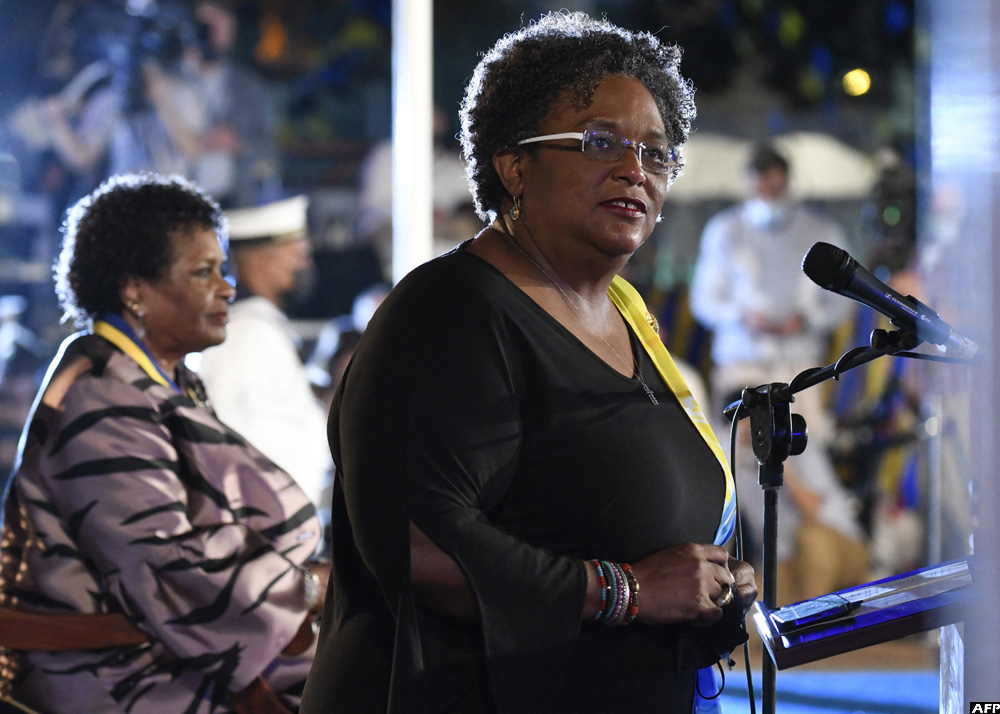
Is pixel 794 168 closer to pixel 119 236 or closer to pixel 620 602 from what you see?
pixel 119 236

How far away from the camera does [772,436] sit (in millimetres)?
1673

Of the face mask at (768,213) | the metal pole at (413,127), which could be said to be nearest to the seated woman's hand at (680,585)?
the metal pole at (413,127)

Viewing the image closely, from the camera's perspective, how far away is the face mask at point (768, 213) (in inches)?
234

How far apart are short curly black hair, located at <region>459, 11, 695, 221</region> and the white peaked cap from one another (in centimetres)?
339

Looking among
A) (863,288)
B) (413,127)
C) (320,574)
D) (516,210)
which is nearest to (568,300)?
(516,210)

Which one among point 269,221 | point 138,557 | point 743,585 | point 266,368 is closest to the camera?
point 743,585

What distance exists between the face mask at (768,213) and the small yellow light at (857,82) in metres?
0.96

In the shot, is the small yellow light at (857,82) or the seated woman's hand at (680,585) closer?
the seated woman's hand at (680,585)

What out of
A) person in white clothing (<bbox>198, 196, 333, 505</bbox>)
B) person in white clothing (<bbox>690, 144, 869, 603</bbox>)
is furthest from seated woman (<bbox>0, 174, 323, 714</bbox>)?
person in white clothing (<bbox>690, 144, 869, 603</bbox>)

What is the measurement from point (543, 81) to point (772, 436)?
27.7 inches

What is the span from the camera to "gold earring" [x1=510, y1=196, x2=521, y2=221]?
5.73 feet

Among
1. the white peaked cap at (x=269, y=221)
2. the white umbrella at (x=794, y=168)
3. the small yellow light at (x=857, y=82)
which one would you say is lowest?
the white peaked cap at (x=269, y=221)

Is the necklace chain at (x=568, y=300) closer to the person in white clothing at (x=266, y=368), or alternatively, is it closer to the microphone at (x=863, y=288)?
the microphone at (x=863, y=288)

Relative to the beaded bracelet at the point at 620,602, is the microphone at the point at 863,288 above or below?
above
